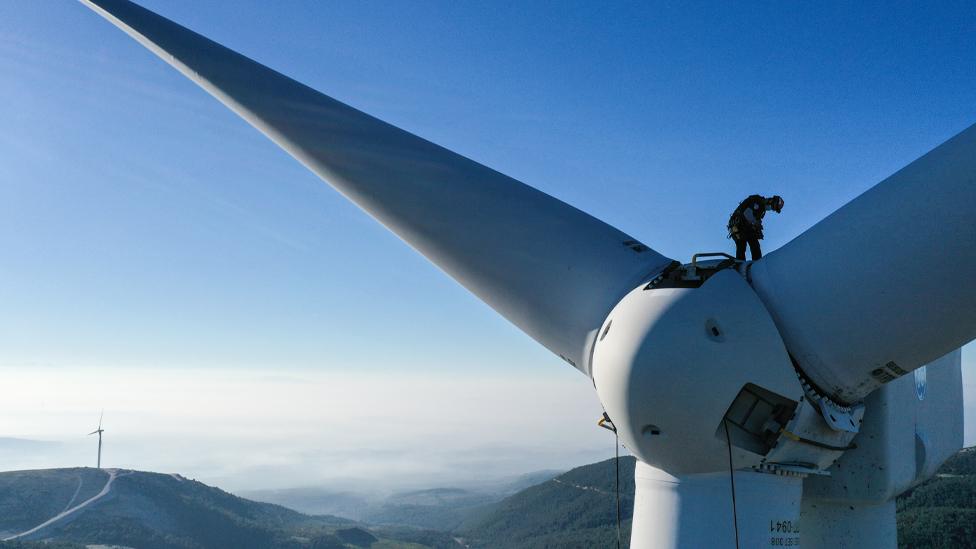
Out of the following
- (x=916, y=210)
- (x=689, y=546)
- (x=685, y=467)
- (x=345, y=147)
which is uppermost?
(x=345, y=147)

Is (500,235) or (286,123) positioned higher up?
(286,123)

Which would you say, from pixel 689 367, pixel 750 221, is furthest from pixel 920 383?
pixel 689 367

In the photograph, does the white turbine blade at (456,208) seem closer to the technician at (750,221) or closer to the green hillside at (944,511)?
the technician at (750,221)

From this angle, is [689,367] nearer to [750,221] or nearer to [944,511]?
[750,221]

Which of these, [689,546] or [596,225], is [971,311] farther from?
[596,225]

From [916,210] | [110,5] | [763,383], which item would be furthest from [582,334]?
[110,5]

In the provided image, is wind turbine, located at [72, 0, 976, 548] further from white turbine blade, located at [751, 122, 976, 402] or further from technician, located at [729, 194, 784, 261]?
technician, located at [729, 194, 784, 261]

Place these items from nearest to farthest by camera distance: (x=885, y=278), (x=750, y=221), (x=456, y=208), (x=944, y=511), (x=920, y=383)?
(x=885, y=278) < (x=456, y=208) < (x=750, y=221) < (x=920, y=383) < (x=944, y=511)
